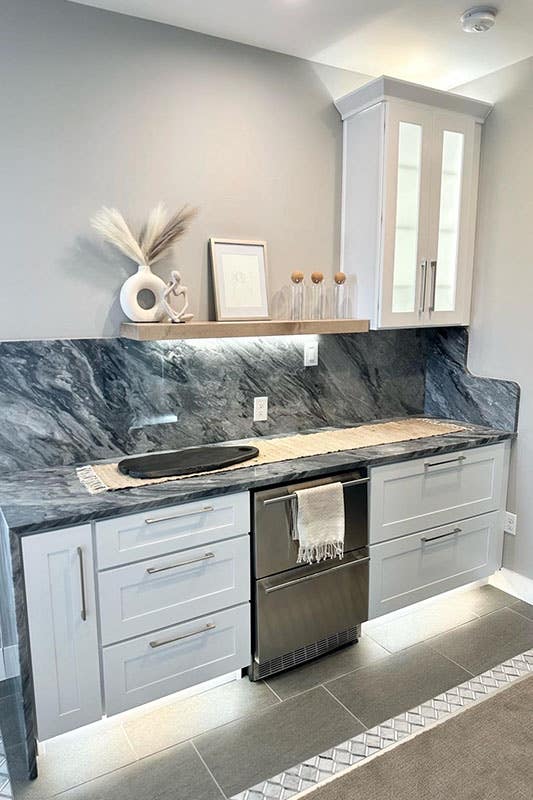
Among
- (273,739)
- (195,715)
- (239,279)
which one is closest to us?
(273,739)

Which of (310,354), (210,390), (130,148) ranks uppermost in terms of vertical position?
(130,148)

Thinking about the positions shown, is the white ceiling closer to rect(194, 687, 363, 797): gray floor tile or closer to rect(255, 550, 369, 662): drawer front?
rect(255, 550, 369, 662): drawer front

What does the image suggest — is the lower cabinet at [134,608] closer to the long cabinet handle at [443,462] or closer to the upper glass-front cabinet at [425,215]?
the long cabinet handle at [443,462]

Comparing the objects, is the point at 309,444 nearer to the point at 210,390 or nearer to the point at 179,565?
the point at 210,390

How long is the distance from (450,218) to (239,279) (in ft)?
3.84

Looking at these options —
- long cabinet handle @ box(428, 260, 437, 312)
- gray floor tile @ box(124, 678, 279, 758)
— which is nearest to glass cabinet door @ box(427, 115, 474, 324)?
long cabinet handle @ box(428, 260, 437, 312)

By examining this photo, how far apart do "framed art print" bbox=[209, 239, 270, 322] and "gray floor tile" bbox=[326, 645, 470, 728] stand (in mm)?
1618

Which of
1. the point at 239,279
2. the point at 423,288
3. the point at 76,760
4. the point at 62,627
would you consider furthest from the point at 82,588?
the point at 423,288

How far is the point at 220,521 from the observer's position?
6.66 feet

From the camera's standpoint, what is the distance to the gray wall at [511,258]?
105 inches

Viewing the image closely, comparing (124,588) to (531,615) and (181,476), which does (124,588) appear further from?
(531,615)

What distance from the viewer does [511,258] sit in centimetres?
277

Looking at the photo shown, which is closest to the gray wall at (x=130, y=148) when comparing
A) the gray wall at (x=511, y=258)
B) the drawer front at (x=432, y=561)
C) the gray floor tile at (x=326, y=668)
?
the gray wall at (x=511, y=258)

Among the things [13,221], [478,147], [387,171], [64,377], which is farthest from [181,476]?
[478,147]
